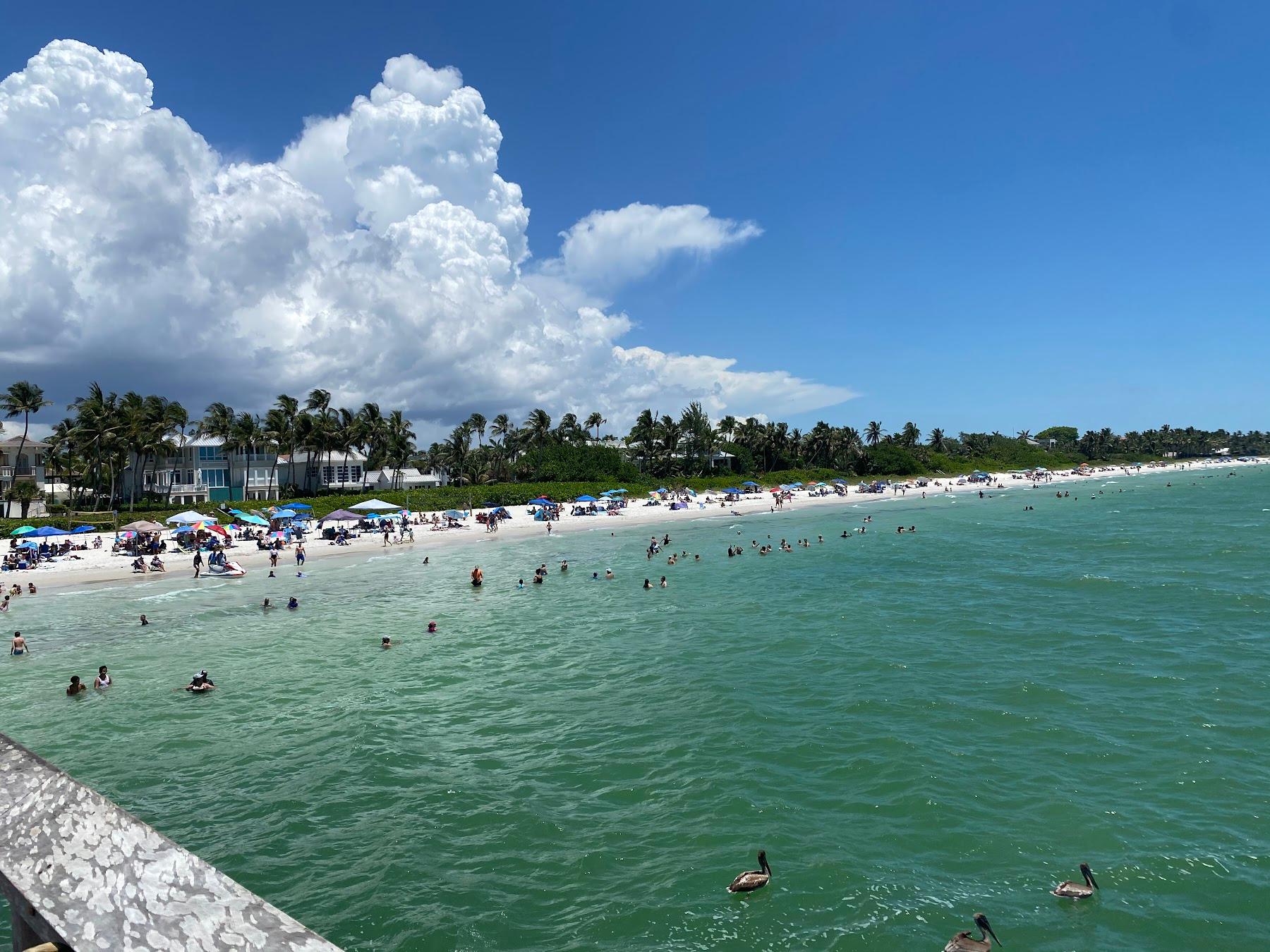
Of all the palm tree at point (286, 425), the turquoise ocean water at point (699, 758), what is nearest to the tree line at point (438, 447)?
the palm tree at point (286, 425)

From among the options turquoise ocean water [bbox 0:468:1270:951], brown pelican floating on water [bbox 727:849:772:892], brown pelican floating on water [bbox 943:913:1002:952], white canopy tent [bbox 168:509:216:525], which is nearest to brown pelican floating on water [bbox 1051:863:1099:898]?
turquoise ocean water [bbox 0:468:1270:951]

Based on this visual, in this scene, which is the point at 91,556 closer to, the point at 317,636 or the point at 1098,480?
the point at 317,636

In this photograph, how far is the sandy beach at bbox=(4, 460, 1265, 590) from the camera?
1656 inches

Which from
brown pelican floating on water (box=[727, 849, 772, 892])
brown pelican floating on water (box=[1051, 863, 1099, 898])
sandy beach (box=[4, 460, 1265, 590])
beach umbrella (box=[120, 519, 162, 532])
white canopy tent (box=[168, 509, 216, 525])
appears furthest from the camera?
white canopy tent (box=[168, 509, 216, 525])

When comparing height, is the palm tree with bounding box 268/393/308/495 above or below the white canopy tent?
above

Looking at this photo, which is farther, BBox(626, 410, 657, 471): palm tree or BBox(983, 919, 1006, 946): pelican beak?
BBox(626, 410, 657, 471): palm tree

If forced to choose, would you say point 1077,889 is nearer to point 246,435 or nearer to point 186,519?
point 186,519

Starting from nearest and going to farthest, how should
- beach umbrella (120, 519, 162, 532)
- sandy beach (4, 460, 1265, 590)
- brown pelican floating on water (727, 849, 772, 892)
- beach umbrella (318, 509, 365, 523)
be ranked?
1. brown pelican floating on water (727, 849, 772, 892)
2. sandy beach (4, 460, 1265, 590)
3. beach umbrella (120, 519, 162, 532)
4. beach umbrella (318, 509, 365, 523)

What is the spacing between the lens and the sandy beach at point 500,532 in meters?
42.1

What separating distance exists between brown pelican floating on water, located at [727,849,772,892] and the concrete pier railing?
957 centimetres

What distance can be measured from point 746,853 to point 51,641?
93.9ft

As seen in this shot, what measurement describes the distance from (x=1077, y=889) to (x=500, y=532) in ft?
186

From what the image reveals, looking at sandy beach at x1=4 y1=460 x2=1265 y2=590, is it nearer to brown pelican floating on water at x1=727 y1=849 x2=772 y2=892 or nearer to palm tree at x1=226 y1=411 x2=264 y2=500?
palm tree at x1=226 y1=411 x2=264 y2=500

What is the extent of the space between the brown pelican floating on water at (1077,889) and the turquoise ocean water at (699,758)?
0.19 metres
